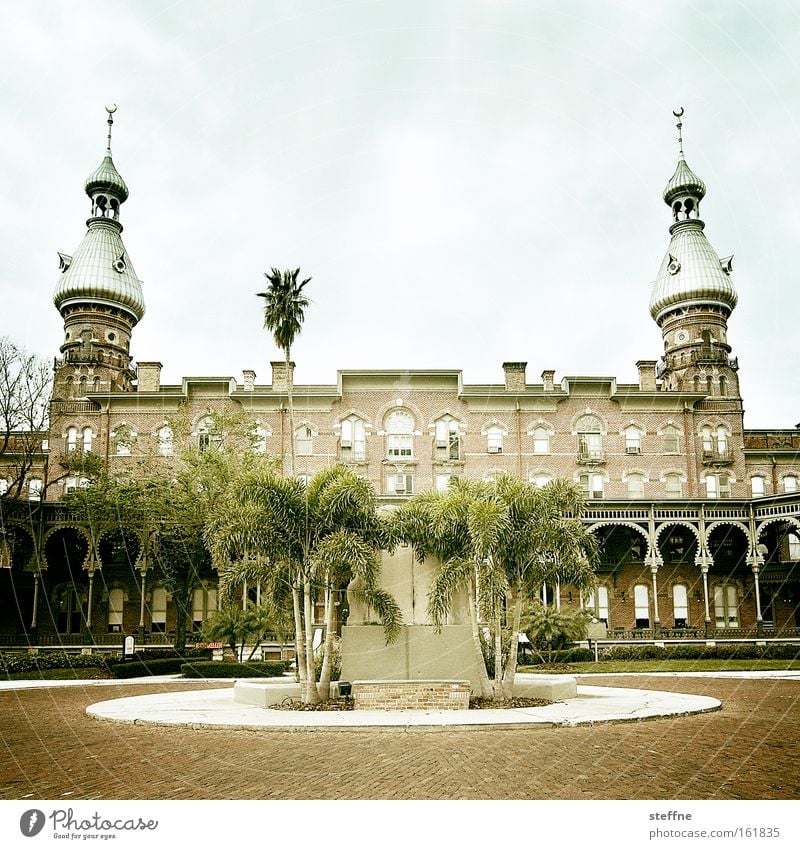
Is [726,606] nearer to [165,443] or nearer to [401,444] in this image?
[401,444]

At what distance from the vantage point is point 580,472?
46.5 m

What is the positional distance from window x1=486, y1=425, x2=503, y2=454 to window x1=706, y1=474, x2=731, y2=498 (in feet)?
38.1

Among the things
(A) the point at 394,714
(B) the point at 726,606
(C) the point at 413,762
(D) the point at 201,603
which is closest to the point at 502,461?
(B) the point at 726,606

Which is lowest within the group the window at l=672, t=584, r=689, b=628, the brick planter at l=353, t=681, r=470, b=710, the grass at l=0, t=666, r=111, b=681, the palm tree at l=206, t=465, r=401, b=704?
the grass at l=0, t=666, r=111, b=681

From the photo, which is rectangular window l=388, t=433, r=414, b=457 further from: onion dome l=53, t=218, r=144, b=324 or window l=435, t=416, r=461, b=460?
onion dome l=53, t=218, r=144, b=324

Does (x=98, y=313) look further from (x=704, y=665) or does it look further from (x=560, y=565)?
(x=560, y=565)

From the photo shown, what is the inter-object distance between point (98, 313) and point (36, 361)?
20.1 meters

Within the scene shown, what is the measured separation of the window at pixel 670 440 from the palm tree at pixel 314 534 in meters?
35.0

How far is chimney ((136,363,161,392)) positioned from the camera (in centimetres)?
4722

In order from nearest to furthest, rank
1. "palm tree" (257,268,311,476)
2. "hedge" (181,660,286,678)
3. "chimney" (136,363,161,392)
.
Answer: "hedge" (181,660,286,678)
"palm tree" (257,268,311,476)
"chimney" (136,363,161,392)

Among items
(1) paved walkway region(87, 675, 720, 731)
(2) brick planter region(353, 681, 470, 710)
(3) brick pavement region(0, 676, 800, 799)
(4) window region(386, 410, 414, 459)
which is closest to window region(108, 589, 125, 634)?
(4) window region(386, 410, 414, 459)

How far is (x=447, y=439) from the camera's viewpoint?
46.5 m

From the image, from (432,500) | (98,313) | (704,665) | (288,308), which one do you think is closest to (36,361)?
(288,308)

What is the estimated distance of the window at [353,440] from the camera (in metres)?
46.2
